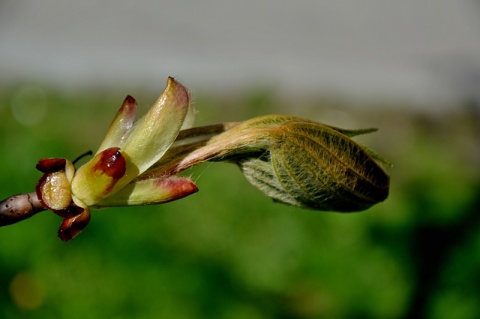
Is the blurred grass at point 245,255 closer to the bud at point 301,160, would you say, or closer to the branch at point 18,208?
the bud at point 301,160

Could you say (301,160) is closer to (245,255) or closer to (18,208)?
(18,208)

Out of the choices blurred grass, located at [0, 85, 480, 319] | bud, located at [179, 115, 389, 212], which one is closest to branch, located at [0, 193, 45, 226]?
bud, located at [179, 115, 389, 212]

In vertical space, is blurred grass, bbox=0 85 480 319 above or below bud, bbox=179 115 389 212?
below

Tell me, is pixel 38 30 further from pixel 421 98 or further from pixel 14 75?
pixel 421 98

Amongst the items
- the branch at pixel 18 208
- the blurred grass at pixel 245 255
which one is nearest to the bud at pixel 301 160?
the branch at pixel 18 208

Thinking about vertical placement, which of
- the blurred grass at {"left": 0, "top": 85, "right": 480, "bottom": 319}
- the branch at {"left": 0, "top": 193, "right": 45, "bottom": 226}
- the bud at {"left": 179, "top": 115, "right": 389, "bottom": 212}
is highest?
the bud at {"left": 179, "top": 115, "right": 389, "bottom": 212}

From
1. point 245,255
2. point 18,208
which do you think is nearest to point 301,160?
point 18,208

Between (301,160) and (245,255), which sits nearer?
(301,160)

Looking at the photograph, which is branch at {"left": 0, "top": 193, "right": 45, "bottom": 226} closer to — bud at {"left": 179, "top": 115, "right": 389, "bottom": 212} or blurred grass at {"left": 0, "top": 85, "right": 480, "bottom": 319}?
bud at {"left": 179, "top": 115, "right": 389, "bottom": 212}

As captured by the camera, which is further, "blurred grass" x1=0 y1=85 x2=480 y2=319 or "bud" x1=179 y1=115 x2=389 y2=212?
"blurred grass" x1=0 y1=85 x2=480 y2=319
